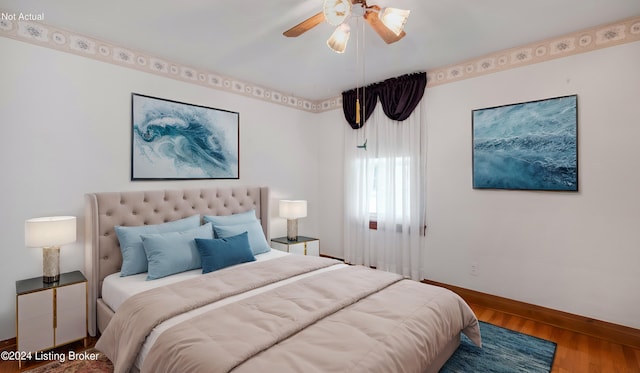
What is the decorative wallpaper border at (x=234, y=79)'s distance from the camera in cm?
243

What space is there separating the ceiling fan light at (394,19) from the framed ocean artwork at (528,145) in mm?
1698

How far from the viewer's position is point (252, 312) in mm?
1790

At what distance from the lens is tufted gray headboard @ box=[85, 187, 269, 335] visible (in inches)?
101

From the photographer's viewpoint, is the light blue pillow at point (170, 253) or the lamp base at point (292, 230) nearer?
the light blue pillow at point (170, 253)

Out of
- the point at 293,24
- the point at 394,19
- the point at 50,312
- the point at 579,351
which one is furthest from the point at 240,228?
the point at 579,351

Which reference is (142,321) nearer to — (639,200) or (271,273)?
(271,273)

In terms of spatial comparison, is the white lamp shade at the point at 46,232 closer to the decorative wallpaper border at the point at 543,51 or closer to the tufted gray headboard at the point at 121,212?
the tufted gray headboard at the point at 121,212

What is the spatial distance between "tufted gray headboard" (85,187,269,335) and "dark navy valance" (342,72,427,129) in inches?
81.1

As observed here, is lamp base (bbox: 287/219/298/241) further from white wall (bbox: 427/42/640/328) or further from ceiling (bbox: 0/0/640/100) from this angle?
ceiling (bbox: 0/0/640/100)

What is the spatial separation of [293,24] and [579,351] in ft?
11.5

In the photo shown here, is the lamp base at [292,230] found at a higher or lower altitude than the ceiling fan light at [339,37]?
lower

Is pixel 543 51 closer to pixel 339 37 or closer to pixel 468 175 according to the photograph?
pixel 468 175

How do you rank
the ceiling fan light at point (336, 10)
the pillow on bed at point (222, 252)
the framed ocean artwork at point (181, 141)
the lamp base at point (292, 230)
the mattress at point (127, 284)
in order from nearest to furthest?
the ceiling fan light at point (336, 10), the mattress at point (127, 284), the pillow on bed at point (222, 252), the framed ocean artwork at point (181, 141), the lamp base at point (292, 230)

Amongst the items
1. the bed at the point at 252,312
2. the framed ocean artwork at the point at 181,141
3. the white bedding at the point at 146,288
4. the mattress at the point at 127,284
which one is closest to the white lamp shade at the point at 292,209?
the framed ocean artwork at the point at 181,141
